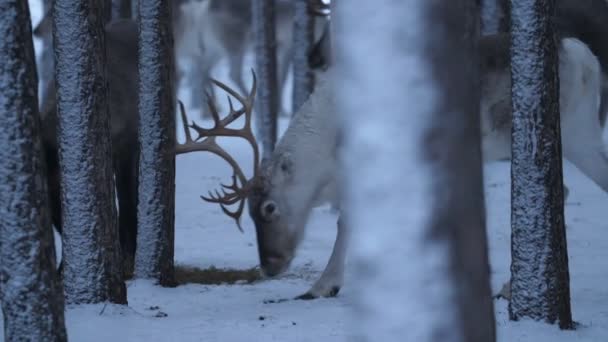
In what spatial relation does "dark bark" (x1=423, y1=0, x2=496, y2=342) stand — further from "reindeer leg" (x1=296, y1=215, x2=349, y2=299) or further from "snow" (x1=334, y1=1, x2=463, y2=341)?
"reindeer leg" (x1=296, y1=215, x2=349, y2=299)

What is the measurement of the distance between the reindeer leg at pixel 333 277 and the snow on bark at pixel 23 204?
2878mm

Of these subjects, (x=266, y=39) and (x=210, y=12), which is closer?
(x=266, y=39)

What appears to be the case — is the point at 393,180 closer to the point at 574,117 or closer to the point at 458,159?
the point at 458,159

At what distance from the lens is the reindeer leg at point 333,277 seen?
18.4ft

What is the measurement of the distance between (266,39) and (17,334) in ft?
28.6

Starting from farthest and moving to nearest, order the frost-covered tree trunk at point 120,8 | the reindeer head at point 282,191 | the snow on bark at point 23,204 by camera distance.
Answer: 1. the frost-covered tree trunk at point 120,8
2. the reindeer head at point 282,191
3. the snow on bark at point 23,204

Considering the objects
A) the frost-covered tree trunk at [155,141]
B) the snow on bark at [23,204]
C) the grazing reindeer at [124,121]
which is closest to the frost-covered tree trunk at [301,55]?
the grazing reindeer at [124,121]

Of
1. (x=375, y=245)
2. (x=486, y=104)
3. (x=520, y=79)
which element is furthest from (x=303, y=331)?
(x=375, y=245)

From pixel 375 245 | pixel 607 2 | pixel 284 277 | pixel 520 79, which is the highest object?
pixel 607 2

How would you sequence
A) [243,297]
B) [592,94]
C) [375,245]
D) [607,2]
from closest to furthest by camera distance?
[375,245]
[243,297]
[592,94]
[607,2]

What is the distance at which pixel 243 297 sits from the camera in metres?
5.62

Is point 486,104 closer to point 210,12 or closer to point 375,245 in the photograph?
point 375,245

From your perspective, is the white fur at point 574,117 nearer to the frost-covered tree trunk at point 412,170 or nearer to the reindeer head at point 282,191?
the reindeer head at point 282,191

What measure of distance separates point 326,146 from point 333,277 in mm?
894
